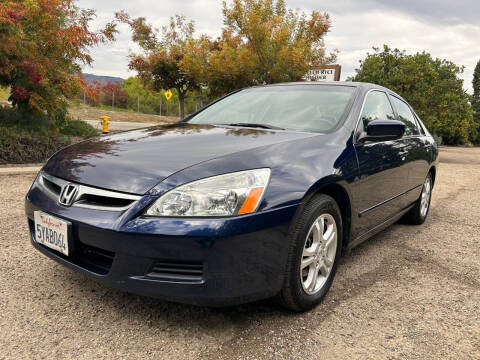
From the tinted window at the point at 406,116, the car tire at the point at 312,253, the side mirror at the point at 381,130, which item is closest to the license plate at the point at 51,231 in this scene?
the car tire at the point at 312,253

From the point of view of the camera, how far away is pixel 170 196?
6.19ft

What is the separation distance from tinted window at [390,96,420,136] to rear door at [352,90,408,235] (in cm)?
21

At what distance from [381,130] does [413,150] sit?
3.98ft

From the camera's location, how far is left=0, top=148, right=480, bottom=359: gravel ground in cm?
194

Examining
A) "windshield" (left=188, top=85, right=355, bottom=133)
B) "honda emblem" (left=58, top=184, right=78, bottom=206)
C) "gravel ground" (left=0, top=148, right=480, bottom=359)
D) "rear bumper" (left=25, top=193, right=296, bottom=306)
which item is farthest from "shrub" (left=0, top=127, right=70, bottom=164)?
"rear bumper" (left=25, top=193, right=296, bottom=306)

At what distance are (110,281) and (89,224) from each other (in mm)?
293

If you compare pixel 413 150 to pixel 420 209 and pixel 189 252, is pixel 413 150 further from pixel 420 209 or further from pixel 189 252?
pixel 189 252

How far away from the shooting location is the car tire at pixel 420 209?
14.4ft

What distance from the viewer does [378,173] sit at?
298cm

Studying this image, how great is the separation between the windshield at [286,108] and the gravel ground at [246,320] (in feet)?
3.77

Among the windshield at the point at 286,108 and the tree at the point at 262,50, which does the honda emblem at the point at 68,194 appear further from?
the tree at the point at 262,50

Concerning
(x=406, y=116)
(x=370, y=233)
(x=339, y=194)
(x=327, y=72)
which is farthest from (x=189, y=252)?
(x=327, y=72)

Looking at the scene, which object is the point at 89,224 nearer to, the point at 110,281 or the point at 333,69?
the point at 110,281

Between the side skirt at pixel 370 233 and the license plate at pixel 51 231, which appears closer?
the license plate at pixel 51 231
